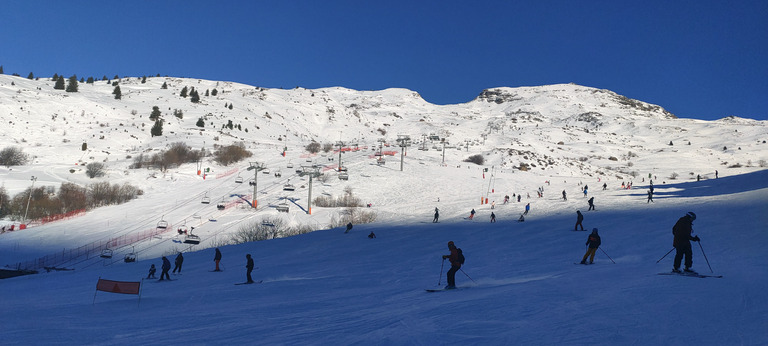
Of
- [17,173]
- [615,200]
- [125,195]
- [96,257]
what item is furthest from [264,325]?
[17,173]

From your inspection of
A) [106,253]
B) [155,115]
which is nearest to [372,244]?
[106,253]

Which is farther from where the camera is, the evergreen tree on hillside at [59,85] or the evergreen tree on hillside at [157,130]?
the evergreen tree on hillside at [59,85]

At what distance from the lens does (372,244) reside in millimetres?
29766

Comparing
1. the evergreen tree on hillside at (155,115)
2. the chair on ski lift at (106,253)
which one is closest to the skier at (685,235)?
the chair on ski lift at (106,253)

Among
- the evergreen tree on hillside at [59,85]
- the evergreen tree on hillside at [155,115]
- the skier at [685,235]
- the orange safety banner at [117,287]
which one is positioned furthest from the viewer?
the evergreen tree on hillside at [59,85]

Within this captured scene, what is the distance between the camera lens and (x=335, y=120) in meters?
141

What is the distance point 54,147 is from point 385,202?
5477 centimetres

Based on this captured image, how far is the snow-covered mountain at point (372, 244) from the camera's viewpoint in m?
9.07

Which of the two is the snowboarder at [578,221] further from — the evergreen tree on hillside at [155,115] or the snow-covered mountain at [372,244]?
the evergreen tree on hillside at [155,115]

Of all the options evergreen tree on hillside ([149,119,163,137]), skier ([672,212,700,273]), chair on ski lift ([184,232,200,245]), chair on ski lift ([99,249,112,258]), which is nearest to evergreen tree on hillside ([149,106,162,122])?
evergreen tree on hillside ([149,119,163,137])

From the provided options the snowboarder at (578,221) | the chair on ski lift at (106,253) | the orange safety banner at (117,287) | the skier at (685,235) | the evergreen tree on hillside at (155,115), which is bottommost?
the chair on ski lift at (106,253)

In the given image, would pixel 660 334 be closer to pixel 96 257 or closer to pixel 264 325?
pixel 264 325

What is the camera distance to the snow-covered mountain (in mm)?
9070

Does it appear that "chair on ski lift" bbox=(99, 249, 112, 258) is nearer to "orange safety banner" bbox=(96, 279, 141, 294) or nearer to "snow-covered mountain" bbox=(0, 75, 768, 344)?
"snow-covered mountain" bbox=(0, 75, 768, 344)
